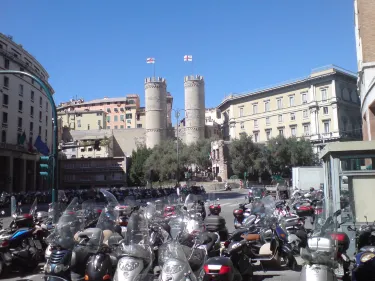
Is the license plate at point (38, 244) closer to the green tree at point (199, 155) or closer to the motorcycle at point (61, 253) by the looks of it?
the motorcycle at point (61, 253)

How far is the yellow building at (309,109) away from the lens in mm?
59031

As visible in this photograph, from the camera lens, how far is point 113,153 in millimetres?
84375

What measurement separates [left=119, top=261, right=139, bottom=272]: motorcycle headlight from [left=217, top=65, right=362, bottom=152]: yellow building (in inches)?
2270

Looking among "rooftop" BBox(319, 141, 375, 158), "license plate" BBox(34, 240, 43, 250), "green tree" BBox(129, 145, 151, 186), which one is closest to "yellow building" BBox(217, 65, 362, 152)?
"green tree" BBox(129, 145, 151, 186)

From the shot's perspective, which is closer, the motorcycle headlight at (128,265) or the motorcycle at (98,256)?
the motorcycle headlight at (128,265)

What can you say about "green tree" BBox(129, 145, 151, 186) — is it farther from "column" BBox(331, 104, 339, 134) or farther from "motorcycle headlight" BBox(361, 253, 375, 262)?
"motorcycle headlight" BBox(361, 253, 375, 262)

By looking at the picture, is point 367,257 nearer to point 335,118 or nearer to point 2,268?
point 2,268

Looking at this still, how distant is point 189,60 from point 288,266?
75153 millimetres

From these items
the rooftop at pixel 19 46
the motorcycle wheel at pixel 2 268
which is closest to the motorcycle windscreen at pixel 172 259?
the motorcycle wheel at pixel 2 268

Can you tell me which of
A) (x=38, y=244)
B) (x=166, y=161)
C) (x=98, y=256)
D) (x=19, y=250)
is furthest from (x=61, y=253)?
(x=166, y=161)

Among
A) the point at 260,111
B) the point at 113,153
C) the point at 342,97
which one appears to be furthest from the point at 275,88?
the point at 113,153

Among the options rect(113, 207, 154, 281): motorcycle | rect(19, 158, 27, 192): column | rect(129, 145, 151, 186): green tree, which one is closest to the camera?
rect(113, 207, 154, 281): motorcycle

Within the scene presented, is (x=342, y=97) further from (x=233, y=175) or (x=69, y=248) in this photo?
(x=69, y=248)

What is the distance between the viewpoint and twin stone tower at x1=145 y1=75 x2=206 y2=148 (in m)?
81.1
